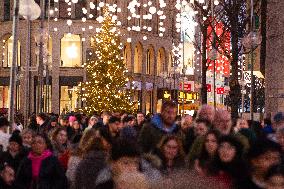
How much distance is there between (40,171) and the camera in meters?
9.48

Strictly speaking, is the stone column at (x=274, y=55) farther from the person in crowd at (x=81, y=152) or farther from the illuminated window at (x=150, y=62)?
the illuminated window at (x=150, y=62)

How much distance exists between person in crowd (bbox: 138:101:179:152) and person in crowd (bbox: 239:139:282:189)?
4.26m

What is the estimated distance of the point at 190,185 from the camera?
6016 millimetres

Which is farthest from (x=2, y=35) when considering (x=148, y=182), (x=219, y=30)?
(x=148, y=182)

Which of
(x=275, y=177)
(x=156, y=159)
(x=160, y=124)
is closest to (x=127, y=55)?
(x=160, y=124)

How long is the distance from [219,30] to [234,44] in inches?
885

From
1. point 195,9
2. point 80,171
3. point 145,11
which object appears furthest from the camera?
point 145,11

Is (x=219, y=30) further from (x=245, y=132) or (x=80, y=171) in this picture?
(x=80, y=171)

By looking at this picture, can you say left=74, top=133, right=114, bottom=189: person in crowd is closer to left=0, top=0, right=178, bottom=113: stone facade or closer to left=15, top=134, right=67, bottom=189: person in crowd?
left=15, top=134, right=67, bottom=189: person in crowd

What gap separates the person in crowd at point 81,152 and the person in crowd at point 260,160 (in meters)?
2.13

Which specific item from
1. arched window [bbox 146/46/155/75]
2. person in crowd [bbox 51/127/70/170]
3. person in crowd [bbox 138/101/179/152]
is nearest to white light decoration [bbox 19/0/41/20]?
person in crowd [bbox 51/127/70/170]

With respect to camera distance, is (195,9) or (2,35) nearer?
(195,9)

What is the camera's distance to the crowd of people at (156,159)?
6.63 meters

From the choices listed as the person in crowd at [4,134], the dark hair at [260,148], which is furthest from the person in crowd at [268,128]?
the dark hair at [260,148]
